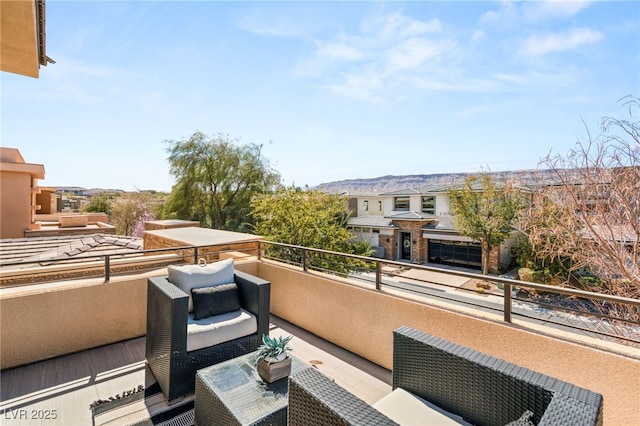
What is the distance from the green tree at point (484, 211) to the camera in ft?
45.4

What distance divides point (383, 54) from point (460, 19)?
6.04 ft

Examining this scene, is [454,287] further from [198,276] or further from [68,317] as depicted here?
[68,317]

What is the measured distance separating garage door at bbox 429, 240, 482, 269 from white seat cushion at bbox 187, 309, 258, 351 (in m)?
16.0

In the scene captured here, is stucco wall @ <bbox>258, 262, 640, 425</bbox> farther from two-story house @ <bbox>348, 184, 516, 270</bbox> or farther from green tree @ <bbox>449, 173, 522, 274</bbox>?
two-story house @ <bbox>348, 184, 516, 270</bbox>

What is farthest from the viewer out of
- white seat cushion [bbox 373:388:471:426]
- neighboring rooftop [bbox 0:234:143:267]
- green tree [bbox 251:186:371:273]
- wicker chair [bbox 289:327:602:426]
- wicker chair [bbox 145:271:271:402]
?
green tree [bbox 251:186:371:273]

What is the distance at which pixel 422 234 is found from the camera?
58.9ft

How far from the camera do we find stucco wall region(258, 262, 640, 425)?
187cm

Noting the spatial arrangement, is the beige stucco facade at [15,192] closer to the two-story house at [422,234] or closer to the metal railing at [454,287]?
the metal railing at [454,287]

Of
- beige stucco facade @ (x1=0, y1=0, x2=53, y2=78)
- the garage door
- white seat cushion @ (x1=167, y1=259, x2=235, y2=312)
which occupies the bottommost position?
the garage door

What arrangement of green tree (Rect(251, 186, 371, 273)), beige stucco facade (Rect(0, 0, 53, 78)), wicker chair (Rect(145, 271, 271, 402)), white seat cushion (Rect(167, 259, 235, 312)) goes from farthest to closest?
green tree (Rect(251, 186, 371, 273))
white seat cushion (Rect(167, 259, 235, 312))
wicker chair (Rect(145, 271, 271, 402))
beige stucco facade (Rect(0, 0, 53, 78))

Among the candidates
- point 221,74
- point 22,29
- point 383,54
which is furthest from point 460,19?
point 22,29

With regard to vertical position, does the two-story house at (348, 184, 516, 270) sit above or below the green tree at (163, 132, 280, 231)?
below

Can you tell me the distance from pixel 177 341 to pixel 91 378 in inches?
44.2

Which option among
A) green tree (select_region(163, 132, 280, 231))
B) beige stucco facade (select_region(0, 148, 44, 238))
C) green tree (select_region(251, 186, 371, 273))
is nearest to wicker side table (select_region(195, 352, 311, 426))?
green tree (select_region(251, 186, 371, 273))
